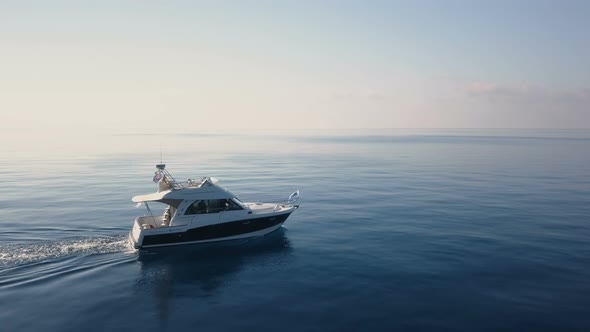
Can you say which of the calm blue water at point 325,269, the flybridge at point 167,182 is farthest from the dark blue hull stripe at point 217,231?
the flybridge at point 167,182

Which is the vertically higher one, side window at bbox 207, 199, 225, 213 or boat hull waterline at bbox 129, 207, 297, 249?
side window at bbox 207, 199, 225, 213

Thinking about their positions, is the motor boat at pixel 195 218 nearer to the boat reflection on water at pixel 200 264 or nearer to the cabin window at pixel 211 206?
the cabin window at pixel 211 206

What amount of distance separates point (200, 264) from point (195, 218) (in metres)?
4.86

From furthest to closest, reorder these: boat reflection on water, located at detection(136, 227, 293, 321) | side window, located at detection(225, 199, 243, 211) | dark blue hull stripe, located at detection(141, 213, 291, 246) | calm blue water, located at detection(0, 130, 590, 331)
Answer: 1. side window, located at detection(225, 199, 243, 211)
2. dark blue hull stripe, located at detection(141, 213, 291, 246)
3. boat reflection on water, located at detection(136, 227, 293, 321)
4. calm blue water, located at detection(0, 130, 590, 331)

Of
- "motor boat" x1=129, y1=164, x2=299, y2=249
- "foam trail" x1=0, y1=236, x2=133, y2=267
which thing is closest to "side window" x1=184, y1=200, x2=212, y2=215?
"motor boat" x1=129, y1=164, x2=299, y2=249

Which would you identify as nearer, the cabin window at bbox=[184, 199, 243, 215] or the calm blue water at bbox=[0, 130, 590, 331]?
the calm blue water at bbox=[0, 130, 590, 331]

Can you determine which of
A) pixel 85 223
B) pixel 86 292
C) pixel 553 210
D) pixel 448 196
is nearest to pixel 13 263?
pixel 86 292

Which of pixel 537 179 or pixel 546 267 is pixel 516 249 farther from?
pixel 537 179

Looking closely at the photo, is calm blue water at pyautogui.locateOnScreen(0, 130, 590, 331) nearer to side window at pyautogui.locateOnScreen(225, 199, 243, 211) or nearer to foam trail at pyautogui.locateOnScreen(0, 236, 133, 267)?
foam trail at pyautogui.locateOnScreen(0, 236, 133, 267)

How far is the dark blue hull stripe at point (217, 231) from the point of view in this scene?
32.1 metres

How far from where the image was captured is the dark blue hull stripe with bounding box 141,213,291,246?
3212 centimetres

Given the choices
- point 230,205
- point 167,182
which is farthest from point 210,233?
point 167,182

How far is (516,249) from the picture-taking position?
1218 inches

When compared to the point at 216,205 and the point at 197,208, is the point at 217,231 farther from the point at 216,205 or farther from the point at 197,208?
the point at 197,208
